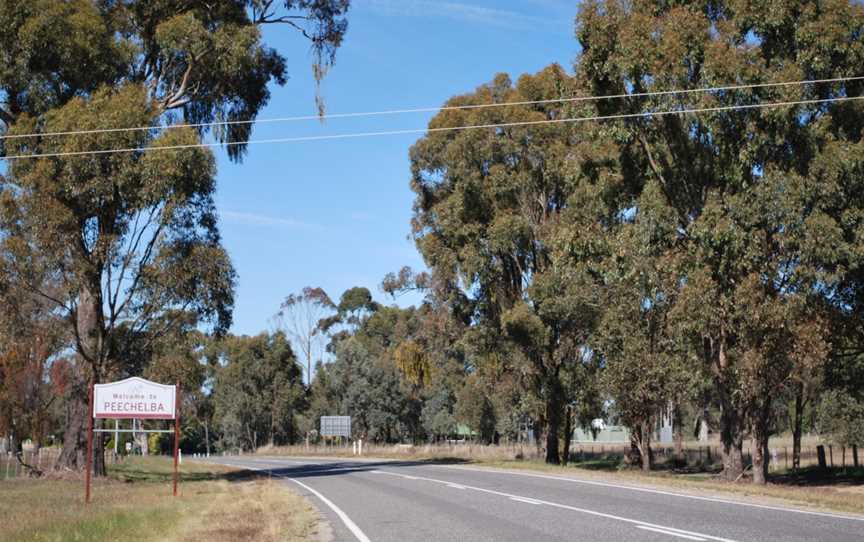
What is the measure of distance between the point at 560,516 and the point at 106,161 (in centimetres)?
2117

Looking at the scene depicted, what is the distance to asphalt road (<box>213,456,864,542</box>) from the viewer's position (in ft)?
39.7

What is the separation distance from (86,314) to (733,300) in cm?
2138

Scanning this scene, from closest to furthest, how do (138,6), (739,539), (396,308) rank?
(739,539), (138,6), (396,308)

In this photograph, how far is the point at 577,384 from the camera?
1608 inches

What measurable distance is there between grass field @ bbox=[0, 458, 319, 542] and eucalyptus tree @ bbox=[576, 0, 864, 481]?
1334cm

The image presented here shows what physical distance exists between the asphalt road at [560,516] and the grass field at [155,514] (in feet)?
3.00

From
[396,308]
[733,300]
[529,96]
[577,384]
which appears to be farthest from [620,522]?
[396,308]

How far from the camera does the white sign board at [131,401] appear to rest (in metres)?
23.2

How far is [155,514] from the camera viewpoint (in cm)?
1788

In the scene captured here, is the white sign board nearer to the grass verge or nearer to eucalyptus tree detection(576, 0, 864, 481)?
the grass verge

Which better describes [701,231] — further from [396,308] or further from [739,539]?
[396,308]

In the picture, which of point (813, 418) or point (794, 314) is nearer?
point (794, 314)

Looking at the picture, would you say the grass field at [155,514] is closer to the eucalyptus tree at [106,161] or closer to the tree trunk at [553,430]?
the eucalyptus tree at [106,161]

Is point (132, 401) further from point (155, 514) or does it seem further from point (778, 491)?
point (778, 491)
